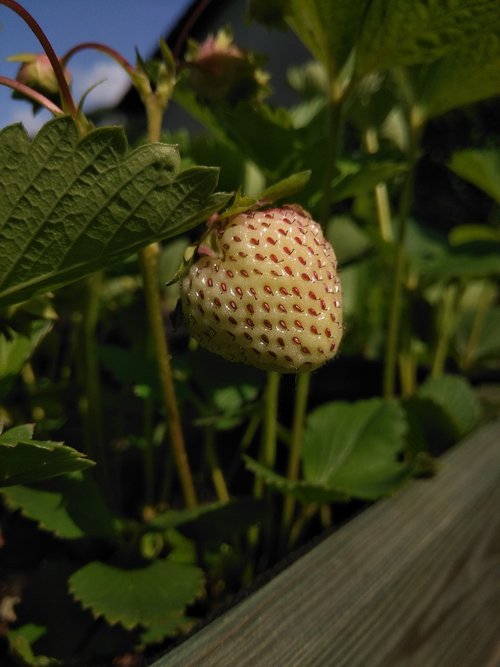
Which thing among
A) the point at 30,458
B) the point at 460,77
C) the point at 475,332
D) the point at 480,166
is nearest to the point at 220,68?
the point at 460,77

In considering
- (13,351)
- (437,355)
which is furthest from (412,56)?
(437,355)

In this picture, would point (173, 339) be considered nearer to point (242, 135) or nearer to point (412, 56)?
point (242, 135)

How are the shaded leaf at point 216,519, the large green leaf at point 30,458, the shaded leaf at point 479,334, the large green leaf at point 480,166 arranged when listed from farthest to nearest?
the shaded leaf at point 479,334 < the large green leaf at point 480,166 < the shaded leaf at point 216,519 < the large green leaf at point 30,458

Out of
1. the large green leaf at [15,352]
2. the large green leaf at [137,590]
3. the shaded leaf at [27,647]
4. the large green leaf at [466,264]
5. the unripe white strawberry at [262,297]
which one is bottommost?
the shaded leaf at [27,647]

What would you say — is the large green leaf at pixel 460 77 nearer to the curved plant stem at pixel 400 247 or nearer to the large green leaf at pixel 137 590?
the curved plant stem at pixel 400 247

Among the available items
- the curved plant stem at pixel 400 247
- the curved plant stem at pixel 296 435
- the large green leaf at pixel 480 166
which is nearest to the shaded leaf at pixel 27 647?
the curved plant stem at pixel 296 435

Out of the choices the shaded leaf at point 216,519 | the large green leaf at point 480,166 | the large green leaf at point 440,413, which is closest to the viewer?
the shaded leaf at point 216,519
